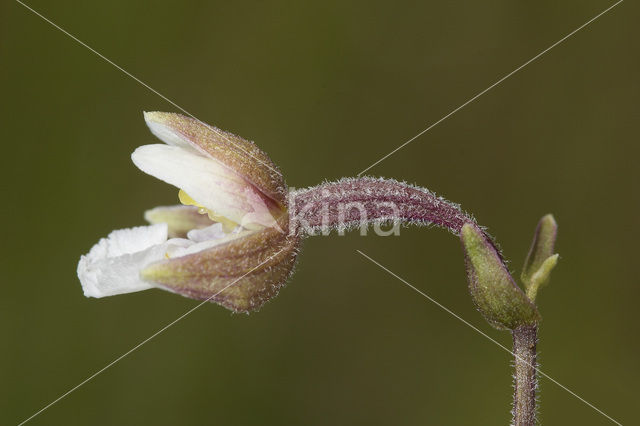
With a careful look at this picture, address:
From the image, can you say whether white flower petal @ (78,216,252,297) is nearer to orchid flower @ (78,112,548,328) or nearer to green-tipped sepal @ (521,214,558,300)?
orchid flower @ (78,112,548,328)

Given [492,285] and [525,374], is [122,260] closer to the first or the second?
[492,285]

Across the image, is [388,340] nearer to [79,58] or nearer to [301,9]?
[301,9]

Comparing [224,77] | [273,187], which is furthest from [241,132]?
Result: [273,187]

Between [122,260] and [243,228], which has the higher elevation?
[243,228]

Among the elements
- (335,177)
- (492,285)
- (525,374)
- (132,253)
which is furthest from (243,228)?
(335,177)

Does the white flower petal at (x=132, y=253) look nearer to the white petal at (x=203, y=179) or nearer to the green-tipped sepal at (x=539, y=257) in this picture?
the white petal at (x=203, y=179)

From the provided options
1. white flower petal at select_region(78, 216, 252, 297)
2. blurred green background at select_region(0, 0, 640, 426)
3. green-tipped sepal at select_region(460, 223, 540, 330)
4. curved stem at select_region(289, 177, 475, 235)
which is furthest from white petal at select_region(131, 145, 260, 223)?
blurred green background at select_region(0, 0, 640, 426)
